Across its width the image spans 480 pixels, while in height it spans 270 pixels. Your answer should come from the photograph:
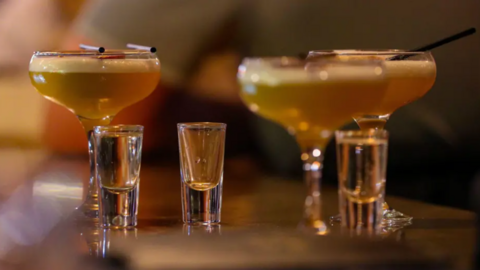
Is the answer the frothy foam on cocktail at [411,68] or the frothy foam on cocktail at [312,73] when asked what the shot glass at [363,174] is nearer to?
the frothy foam on cocktail at [312,73]

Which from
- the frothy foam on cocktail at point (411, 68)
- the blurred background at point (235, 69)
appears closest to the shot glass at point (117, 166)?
the frothy foam on cocktail at point (411, 68)

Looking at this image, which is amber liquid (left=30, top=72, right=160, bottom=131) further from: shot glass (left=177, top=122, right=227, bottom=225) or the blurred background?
the blurred background

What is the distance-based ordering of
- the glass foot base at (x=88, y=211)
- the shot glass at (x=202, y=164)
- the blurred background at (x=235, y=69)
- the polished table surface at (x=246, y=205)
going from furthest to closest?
1. the blurred background at (x=235, y=69)
2. the glass foot base at (x=88, y=211)
3. the shot glass at (x=202, y=164)
4. the polished table surface at (x=246, y=205)

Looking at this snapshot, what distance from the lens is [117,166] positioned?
1.29 metres

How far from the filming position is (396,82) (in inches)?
54.3

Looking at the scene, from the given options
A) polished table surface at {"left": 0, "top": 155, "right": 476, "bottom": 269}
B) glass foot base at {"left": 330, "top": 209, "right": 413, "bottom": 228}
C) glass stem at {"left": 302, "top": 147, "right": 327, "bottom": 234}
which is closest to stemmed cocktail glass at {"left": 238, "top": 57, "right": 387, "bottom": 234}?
glass stem at {"left": 302, "top": 147, "right": 327, "bottom": 234}

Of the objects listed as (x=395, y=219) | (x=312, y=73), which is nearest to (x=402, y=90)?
(x=395, y=219)

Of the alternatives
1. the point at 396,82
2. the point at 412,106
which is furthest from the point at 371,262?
the point at 412,106

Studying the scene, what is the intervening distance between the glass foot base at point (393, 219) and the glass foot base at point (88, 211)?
1.57ft

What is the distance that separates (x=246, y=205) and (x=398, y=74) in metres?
0.48

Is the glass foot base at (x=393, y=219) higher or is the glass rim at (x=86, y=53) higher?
the glass rim at (x=86, y=53)

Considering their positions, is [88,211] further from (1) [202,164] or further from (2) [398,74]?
(2) [398,74]

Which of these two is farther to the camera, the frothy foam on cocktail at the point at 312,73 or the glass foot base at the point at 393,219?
the glass foot base at the point at 393,219

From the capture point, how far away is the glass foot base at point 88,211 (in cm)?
143
